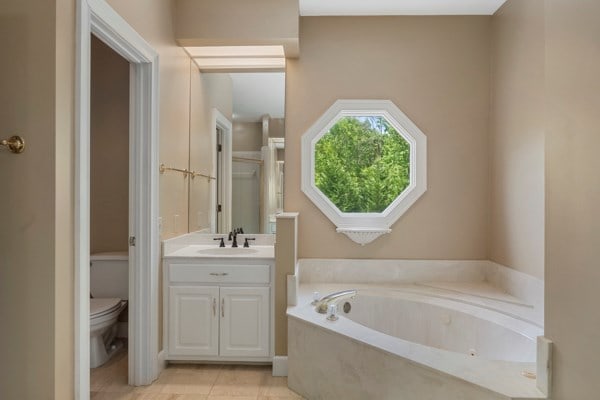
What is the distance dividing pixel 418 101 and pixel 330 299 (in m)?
1.75

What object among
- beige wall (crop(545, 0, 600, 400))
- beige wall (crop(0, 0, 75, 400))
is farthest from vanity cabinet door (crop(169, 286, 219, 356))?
beige wall (crop(545, 0, 600, 400))

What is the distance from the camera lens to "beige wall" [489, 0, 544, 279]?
2324 mm

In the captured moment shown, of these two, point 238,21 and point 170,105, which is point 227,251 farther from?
point 238,21

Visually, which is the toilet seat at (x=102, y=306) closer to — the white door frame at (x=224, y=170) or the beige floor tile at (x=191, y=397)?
the beige floor tile at (x=191, y=397)

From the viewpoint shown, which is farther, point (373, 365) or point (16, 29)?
point (373, 365)

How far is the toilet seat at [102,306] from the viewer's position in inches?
95.7

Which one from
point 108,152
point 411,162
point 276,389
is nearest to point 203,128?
point 108,152

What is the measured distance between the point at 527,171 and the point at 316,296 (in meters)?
1.63

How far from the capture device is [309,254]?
303cm

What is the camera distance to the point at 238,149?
3.17 m

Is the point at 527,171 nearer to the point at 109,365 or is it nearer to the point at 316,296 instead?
the point at 316,296

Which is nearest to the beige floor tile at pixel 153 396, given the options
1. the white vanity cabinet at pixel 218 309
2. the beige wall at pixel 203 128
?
the white vanity cabinet at pixel 218 309

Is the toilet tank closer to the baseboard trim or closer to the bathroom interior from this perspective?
the bathroom interior

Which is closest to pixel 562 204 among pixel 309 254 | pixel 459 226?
pixel 459 226
